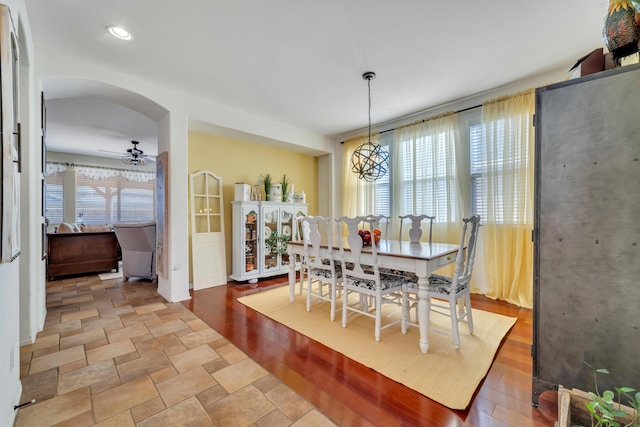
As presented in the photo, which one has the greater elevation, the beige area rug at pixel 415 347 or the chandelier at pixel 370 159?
the chandelier at pixel 370 159

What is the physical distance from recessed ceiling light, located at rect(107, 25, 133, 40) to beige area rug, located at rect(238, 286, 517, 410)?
2897 millimetres

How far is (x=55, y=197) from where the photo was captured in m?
6.52

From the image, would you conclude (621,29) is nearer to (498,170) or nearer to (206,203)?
(498,170)

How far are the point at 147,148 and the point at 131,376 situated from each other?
6030mm

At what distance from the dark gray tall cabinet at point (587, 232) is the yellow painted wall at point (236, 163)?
4.03 m

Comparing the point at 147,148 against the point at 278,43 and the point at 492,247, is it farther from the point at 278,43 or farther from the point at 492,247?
the point at 492,247

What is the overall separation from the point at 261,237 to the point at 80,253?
330cm

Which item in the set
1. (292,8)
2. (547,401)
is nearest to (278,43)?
(292,8)

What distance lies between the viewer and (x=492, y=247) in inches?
132

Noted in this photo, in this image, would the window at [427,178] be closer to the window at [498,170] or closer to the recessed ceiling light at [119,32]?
the window at [498,170]

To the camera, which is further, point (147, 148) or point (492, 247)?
point (147, 148)

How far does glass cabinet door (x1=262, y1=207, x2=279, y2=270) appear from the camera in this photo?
14.4ft

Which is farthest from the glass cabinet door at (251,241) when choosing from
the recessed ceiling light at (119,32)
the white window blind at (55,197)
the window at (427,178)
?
the white window blind at (55,197)

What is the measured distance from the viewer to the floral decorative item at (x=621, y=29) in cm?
127
